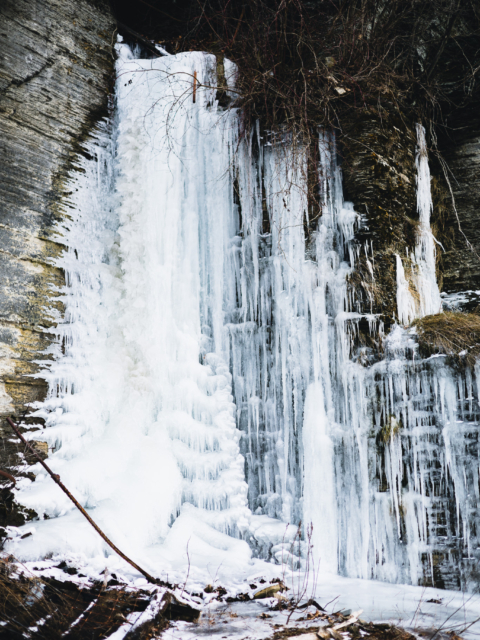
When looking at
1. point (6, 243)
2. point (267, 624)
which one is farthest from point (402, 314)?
point (6, 243)

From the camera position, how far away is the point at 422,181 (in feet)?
16.6

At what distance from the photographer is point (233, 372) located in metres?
4.82

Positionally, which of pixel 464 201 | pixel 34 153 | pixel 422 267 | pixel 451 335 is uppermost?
pixel 34 153

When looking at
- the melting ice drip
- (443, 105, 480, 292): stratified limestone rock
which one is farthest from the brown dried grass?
(443, 105, 480, 292): stratified limestone rock

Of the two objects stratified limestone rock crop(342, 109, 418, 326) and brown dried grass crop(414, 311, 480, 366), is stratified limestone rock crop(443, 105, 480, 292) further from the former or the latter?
brown dried grass crop(414, 311, 480, 366)

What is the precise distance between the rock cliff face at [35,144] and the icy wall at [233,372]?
0.21m

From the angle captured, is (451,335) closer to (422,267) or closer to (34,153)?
(422,267)

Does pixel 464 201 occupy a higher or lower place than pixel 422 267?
higher

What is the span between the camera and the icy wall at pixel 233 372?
3838 mm

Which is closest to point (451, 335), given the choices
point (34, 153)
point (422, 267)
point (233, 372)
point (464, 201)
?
point (422, 267)

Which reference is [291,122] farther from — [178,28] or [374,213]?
[178,28]

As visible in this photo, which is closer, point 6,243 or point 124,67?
point 6,243

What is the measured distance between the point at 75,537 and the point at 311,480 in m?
1.89

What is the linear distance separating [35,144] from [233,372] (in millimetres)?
2774
